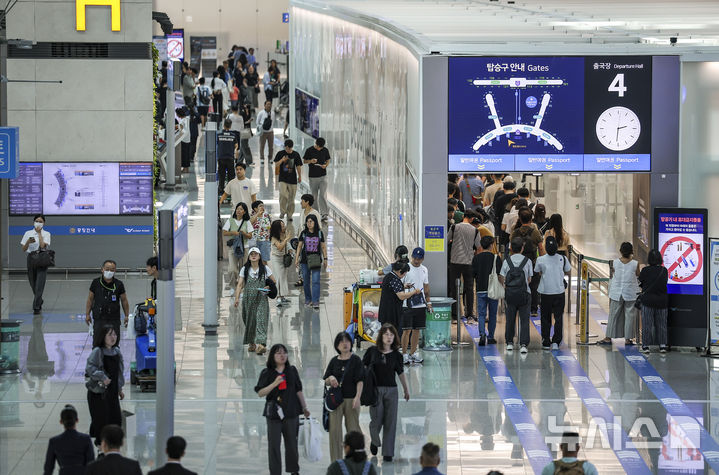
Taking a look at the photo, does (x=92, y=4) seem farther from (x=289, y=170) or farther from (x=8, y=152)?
(x=8, y=152)

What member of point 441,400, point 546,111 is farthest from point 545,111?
point 441,400

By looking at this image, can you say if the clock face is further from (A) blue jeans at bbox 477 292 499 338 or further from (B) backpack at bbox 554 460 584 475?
(B) backpack at bbox 554 460 584 475

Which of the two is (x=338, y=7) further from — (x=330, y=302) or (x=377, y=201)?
(x=330, y=302)

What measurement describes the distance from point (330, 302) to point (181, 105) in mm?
14445

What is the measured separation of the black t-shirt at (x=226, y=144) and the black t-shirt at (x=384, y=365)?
16418mm

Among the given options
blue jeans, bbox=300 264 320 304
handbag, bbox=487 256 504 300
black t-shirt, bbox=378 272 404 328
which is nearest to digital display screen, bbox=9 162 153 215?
blue jeans, bbox=300 264 320 304

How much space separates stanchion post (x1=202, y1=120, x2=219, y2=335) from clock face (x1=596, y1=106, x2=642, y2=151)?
501 centimetres

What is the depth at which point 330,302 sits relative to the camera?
20359mm

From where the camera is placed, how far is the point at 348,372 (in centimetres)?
1212

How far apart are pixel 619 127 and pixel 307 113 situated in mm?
15285

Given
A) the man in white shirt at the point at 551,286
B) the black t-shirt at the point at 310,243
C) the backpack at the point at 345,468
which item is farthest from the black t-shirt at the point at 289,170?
the backpack at the point at 345,468

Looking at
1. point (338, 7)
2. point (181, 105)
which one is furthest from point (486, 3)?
point (181, 105)

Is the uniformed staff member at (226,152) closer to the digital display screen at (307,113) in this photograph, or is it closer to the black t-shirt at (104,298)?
the digital display screen at (307,113)

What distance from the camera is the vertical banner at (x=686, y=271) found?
17.3 meters
